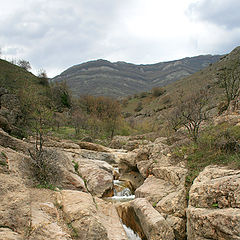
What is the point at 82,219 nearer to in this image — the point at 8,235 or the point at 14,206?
the point at 14,206

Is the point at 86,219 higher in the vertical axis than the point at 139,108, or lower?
lower

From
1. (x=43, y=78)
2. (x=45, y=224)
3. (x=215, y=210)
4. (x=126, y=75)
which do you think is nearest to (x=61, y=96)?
(x=43, y=78)

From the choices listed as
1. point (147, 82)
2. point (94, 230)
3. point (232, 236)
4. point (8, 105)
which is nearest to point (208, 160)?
point (232, 236)

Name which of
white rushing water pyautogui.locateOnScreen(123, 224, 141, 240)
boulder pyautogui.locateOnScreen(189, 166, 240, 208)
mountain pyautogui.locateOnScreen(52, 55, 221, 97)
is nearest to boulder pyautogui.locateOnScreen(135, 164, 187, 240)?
boulder pyautogui.locateOnScreen(189, 166, 240, 208)

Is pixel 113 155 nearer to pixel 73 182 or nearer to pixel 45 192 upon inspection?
pixel 73 182

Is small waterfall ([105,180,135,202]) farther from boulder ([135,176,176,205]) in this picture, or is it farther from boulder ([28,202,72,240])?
boulder ([28,202,72,240])

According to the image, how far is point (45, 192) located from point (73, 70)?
501 ft

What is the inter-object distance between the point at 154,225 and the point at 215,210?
1961 millimetres

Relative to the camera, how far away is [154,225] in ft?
18.8

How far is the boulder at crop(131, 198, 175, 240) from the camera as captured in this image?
563 centimetres

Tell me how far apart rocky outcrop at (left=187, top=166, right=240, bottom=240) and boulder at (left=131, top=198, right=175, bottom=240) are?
678mm

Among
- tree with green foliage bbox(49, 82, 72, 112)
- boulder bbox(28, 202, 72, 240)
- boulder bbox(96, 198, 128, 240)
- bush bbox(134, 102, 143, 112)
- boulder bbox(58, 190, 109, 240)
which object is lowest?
boulder bbox(96, 198, 128, 240)

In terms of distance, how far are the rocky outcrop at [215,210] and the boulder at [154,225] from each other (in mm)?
678

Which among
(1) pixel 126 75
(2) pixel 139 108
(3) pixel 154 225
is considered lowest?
(3) pixel 154 225
